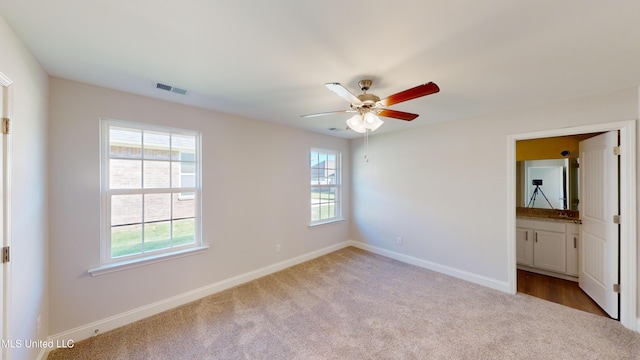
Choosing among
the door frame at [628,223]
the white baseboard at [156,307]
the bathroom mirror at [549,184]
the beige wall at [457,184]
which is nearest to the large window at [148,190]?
the white baseboard at [156,307]

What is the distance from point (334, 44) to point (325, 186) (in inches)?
128

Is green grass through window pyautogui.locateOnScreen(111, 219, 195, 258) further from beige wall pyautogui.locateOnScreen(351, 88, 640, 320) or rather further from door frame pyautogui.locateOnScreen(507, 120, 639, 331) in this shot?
door frame pyautogui.locateOnScreen(507, 120, 639, 331)

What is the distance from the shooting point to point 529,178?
162 inches

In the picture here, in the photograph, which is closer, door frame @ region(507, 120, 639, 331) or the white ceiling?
the white ceiling

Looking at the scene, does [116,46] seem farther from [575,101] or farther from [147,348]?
[575,101]

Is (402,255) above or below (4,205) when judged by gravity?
below

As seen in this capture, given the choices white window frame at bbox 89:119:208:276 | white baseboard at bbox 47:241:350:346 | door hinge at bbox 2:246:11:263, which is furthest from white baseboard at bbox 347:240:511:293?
door hinge at bbox 2:246:11:263

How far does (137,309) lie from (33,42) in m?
2.42

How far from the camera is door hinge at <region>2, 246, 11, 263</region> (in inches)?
52.2

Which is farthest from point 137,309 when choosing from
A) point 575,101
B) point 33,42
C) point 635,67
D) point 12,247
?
point 575,101

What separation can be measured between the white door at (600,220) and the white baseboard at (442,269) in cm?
86

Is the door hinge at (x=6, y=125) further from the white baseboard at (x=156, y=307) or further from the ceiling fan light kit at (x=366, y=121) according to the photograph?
the ceiling fan light kit at (x=366, y=121)

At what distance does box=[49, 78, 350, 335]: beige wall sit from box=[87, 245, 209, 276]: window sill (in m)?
0.06

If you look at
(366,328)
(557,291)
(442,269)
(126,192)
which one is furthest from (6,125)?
(557,291)
